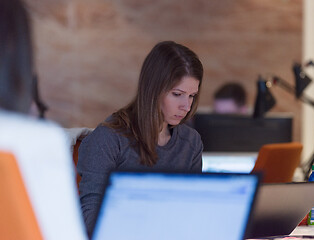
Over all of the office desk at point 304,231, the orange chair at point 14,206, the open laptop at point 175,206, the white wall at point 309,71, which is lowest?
the white wall at point 309,71

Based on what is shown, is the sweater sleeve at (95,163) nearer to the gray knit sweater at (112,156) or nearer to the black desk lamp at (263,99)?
the gray knit sweater at (112,156)

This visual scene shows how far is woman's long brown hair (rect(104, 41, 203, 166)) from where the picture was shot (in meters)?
2.18

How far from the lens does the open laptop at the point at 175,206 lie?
121 centimetres

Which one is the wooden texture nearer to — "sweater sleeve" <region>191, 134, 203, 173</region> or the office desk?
"sweater sleeve" <region>191, 134, 203, 173</region>

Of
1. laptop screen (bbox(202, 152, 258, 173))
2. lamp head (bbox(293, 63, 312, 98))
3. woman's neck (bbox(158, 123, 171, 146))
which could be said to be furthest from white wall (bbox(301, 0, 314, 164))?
woman's neck (bbox(158, 123, 171, 146))

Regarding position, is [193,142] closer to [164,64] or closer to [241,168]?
[164,64]

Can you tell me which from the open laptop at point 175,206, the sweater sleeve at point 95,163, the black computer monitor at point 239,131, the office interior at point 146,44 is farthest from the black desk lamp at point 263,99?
the open laptop at point 175,206

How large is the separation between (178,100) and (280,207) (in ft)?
2.05

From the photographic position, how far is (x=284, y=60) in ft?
19.3

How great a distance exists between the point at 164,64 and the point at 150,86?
10cm

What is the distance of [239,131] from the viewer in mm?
3705

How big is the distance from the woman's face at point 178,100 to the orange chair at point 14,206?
1496mm

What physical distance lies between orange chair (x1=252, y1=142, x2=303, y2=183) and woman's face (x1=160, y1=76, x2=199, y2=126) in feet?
2.48

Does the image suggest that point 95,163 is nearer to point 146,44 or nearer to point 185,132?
point 185,132
